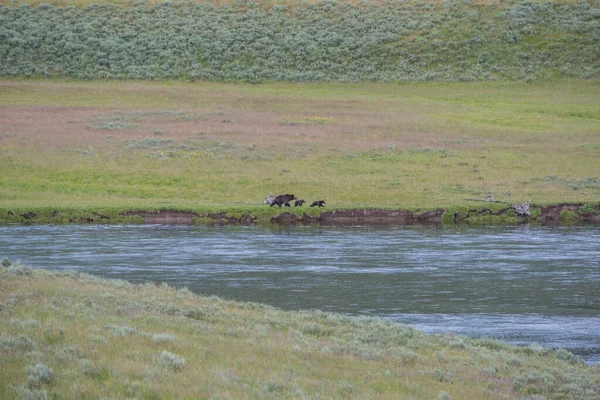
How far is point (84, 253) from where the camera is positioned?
2703 cm

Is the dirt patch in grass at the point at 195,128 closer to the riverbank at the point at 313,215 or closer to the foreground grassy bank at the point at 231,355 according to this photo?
the riverbank at the point at 313,215

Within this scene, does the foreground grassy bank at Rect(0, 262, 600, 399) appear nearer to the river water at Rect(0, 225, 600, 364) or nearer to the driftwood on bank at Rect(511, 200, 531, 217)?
the river water at Rect(0, 225, 600, 364)

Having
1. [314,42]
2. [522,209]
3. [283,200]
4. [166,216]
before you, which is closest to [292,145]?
[283,200]

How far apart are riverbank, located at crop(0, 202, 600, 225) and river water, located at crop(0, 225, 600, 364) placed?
140cm

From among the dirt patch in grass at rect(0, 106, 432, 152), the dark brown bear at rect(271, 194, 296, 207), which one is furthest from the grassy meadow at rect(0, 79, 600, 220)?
the dark brown bear at rect(271, 194, 296, 207)

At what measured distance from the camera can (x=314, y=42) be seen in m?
77.9

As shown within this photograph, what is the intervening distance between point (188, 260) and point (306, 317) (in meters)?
9.96

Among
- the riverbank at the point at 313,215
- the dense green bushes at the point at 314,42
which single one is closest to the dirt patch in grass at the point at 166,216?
the riverbank at the point at 313,215

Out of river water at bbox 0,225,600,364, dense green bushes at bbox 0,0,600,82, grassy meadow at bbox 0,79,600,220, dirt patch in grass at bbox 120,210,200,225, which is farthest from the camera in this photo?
dense green bushes at bbox 0,0,600,82

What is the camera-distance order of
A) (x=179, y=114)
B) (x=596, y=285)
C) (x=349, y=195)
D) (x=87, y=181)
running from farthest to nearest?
1. (x=179, y=114)
2. (x=87, y=181)
3. (x=349, y=195)
4. (x=596, y=285)

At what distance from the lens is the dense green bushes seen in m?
71.4

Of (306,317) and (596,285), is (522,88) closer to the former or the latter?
(596,285)

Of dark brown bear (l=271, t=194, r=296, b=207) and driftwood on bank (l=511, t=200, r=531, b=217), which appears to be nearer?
driftwood on bank (l=511, t=200, r=531, b=217)

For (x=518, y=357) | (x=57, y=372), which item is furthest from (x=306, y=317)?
(x=57, y=372)
